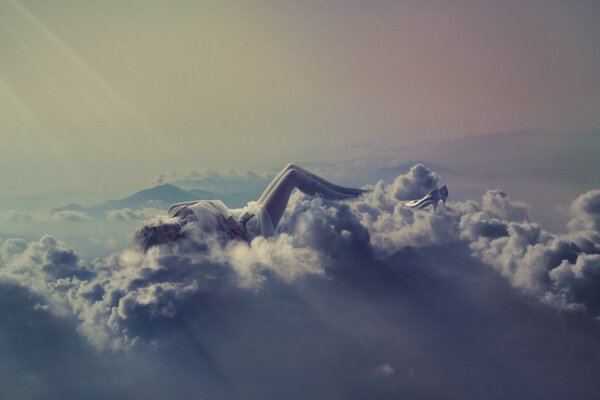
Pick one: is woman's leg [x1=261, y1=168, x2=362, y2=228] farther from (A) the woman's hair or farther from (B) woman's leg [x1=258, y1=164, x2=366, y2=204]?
(A) the woman's hair

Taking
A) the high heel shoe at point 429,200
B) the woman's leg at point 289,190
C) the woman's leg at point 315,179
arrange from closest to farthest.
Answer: the woman's leg at point 289,190, the woman's leg at point 315,179, the high heel shoe at point 429,200

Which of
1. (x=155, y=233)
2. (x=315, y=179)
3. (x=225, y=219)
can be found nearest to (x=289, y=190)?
(x=315, y=179)

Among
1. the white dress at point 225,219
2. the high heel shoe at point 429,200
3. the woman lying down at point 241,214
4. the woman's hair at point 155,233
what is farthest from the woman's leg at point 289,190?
the woman's hair at point 155,233

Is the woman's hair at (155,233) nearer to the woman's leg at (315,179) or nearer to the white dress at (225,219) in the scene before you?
the white dress at (225,219)

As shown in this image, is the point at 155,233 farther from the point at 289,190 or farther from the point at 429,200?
the point at 429,200

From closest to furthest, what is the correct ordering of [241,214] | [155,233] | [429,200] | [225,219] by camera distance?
[155,233] → [225,219] → [241,214] → [429,200]

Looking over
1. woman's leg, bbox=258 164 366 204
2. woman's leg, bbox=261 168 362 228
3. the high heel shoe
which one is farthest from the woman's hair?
the high heel shoe

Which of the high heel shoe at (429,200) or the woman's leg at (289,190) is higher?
the woman's leg at (289,190)
